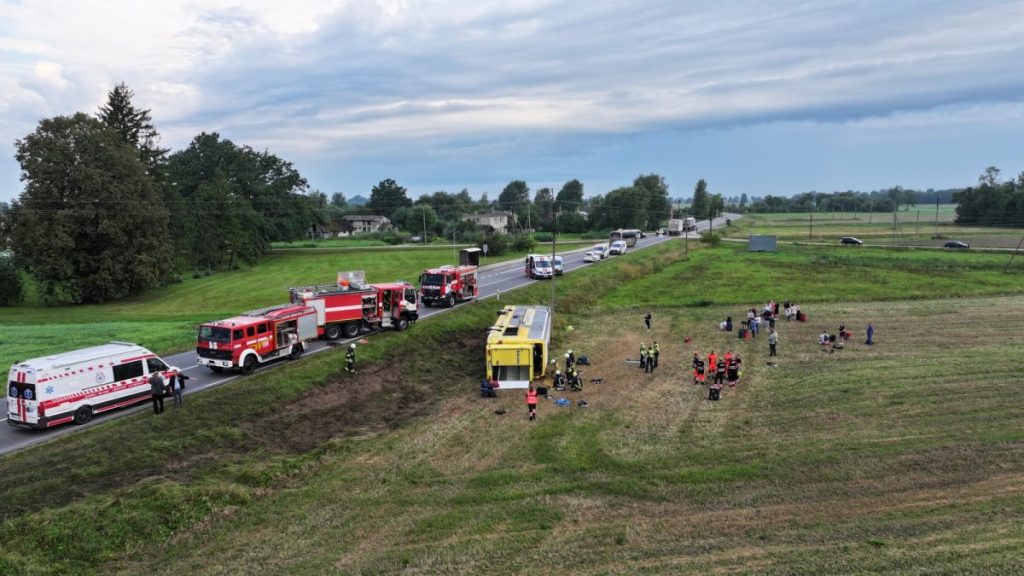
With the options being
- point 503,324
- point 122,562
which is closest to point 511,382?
point 503,324

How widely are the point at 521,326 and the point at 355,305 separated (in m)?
9.76

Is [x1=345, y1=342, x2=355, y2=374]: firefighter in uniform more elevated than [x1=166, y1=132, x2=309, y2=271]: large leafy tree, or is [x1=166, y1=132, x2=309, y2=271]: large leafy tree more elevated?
[x1=166, y1=132, x2=309, y2=271]: large leafy tree

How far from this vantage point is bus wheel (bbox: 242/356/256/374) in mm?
26047

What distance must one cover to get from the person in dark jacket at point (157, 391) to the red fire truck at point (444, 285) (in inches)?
863

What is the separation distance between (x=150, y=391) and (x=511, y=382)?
580 inches

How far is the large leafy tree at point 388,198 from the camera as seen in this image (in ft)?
544

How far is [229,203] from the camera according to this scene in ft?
251

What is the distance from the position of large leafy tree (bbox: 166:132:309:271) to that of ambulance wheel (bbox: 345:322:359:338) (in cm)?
4976

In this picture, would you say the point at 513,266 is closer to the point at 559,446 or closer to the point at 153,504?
the point at 559,446

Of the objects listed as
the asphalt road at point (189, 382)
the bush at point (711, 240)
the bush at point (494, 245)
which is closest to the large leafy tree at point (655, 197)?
the bush at point (711, 240)

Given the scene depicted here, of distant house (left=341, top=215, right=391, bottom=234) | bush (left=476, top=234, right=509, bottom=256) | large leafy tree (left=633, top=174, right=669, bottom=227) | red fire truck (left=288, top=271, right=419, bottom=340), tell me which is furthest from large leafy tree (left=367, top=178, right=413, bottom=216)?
red fire truck (left=288, top=271, right=419, bottom=340)

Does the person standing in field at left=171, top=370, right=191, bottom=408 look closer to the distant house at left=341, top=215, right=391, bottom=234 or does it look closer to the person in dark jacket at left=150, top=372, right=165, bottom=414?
the person in dark jacket at left=150, top=372, right=165, bottom=414

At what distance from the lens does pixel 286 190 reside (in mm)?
90625

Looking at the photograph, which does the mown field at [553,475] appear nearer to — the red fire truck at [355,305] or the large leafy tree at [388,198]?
the red fire truck at [355,305]
